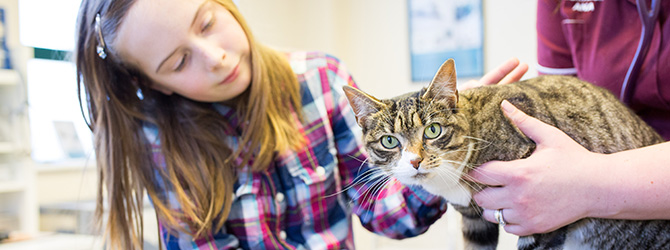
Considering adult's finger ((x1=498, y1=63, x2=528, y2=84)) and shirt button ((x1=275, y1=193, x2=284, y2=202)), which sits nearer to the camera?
adult's finger ((x1=498, y1=63, x2=528, y2=84))

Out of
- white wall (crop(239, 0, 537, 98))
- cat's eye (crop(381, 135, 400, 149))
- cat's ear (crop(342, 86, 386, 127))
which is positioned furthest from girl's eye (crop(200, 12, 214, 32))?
white wall (crop(239, 0, 537, 98))

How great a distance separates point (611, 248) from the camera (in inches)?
31.3

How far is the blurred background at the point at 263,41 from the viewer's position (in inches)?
82.5

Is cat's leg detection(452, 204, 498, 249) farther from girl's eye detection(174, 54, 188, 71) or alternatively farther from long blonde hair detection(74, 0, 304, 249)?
girl's eye detection(174, 54, 188, 71)

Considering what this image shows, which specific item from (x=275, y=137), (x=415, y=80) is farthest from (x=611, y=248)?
(x=415, y=80)

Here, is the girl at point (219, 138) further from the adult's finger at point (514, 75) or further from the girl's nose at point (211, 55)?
the adult's finger at point (514, 75)

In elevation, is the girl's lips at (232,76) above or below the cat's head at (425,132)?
above

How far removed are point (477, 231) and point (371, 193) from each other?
257 mm

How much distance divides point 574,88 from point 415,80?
6.37 ft

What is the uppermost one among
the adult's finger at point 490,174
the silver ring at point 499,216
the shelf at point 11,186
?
the adult's finger at point 490,174

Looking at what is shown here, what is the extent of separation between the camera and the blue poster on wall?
2.74 meters

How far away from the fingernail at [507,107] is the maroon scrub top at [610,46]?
30 centimetres

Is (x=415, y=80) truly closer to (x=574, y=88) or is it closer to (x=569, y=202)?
(x=574, y=88)

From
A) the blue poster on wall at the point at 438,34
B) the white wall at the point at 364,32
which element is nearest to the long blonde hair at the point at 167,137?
the white wall at the point at 364,32
